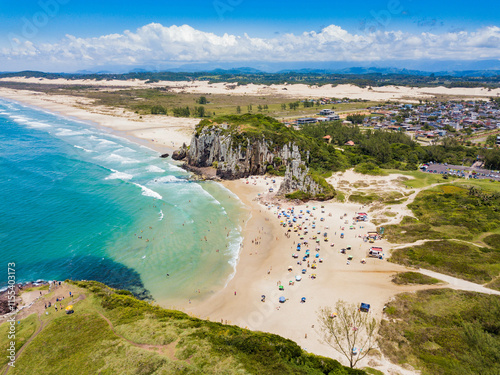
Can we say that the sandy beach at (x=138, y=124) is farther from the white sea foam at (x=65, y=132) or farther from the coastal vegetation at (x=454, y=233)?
the coastal vegetation at (x=454, y=233)

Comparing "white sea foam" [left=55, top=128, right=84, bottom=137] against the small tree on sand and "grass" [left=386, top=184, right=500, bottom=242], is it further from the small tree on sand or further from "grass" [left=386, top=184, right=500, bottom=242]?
the small tree on sand

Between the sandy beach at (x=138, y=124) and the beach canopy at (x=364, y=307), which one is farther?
the sandy beach at (x=138, y=124)

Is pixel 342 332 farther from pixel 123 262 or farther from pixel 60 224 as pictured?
pixel 60 224

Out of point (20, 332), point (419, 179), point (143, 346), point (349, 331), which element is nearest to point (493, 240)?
point (419, 179)

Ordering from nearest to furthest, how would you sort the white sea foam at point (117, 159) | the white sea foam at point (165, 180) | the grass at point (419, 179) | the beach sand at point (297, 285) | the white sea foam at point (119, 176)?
1. the beach sand at point (297, 285)
2. the grass at point (419, 179)
3. the white sea foam at point (165, 180)
4. the white sea foam at point (119, 176)
5. the white sea foam at point (117, 159)

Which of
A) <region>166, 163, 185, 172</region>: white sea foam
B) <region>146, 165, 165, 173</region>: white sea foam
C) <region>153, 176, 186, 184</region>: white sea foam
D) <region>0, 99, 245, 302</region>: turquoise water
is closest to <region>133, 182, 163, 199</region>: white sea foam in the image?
<region>0, 99, 245, 302</region>: turquoise water

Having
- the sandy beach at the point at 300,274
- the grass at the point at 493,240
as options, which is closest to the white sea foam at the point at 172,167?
the sandy beach at the point at 300,274
